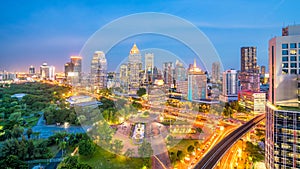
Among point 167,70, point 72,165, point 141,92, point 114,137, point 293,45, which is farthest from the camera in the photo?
point 141,92

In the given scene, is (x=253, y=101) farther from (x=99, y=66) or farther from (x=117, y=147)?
(x=99, y=66)

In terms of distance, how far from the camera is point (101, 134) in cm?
345

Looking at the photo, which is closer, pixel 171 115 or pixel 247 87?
pixel 171 115

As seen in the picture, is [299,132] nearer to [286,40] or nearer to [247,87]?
[286,40]

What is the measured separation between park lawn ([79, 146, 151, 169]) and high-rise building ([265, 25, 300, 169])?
5.62 ft

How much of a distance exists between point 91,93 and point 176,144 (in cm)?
433

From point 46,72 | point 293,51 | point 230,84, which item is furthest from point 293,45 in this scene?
point 46,72

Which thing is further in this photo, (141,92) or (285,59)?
(141,92)

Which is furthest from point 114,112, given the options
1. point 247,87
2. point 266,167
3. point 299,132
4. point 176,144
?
point 247,87

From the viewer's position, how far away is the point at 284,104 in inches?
106

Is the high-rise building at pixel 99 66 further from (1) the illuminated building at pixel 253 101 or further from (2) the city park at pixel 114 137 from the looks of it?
(1) the illuminated building at pixel 253 101

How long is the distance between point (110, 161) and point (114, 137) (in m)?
0.88

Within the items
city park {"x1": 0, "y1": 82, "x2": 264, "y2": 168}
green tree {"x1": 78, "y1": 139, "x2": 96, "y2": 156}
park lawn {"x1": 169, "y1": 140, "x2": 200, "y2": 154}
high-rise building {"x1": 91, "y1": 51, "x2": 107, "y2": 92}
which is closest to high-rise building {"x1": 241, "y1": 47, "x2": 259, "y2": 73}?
city park {"x1": 0, "y1": 82, "x2": 264, "y2": 168}

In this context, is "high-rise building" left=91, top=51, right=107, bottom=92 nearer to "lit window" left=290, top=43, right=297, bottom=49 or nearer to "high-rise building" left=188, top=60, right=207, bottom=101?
"lit window" left=290, top=43, right=297, bottom=49
